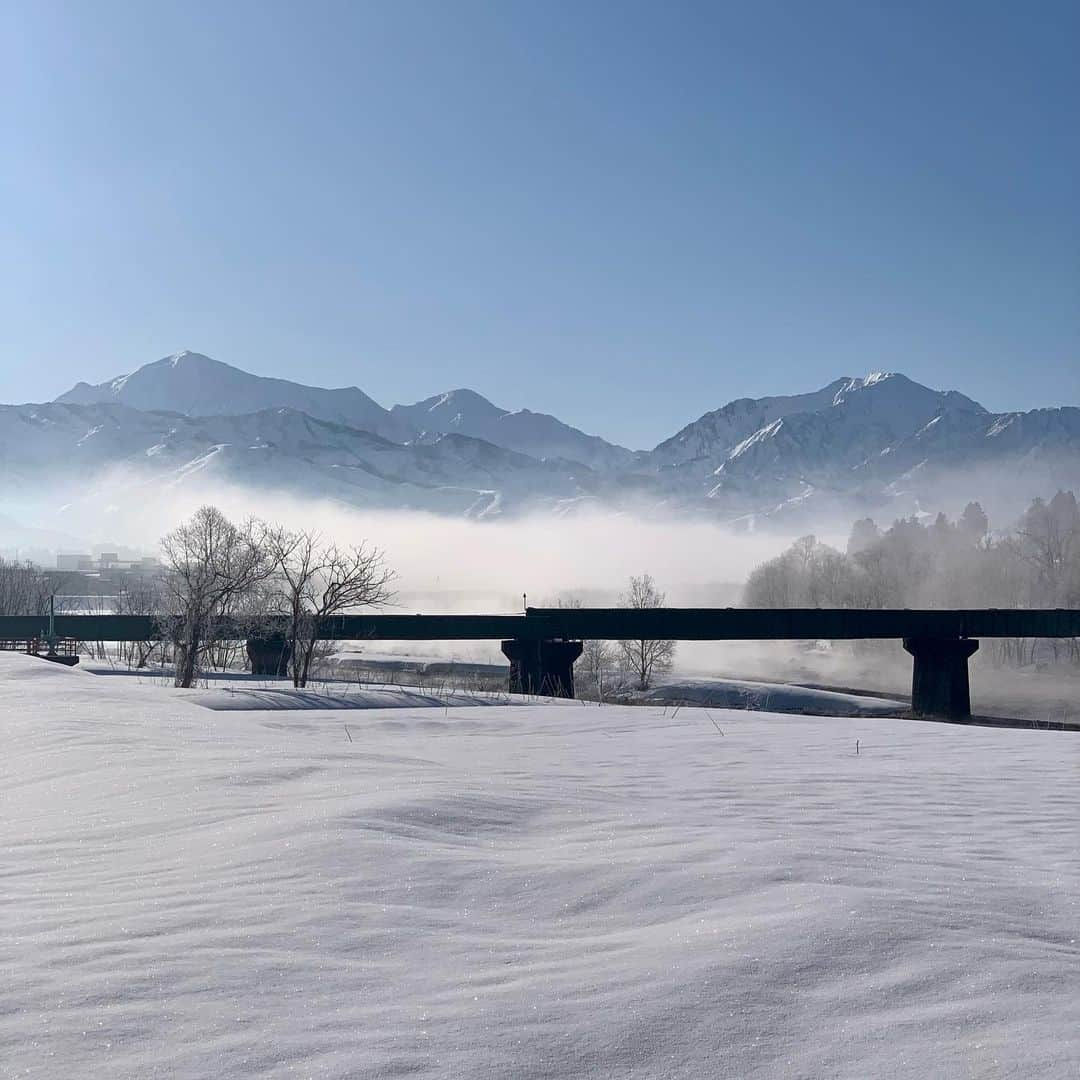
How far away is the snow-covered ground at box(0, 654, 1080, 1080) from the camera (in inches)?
139

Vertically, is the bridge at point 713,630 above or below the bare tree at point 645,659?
above

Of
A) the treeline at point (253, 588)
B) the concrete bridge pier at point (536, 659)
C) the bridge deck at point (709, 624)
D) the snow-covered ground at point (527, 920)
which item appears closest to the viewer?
the snow-covered ground at point (527, 920)

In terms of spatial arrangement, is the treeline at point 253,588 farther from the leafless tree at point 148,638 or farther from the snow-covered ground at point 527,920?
the snow-covered ground at point 527,920

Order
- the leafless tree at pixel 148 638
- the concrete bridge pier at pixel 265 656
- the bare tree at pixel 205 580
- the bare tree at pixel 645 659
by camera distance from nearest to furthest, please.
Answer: the bare tree at pixel 205 580 < the concrete bridge pier at pixel 265 656 < the leafless tree at pixel 148 638 < the bare tree at pixel 645 659

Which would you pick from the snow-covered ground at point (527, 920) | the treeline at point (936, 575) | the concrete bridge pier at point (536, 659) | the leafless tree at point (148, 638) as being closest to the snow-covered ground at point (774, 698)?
the concrete bridge pier at point (536, 659)

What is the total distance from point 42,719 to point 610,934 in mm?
9759

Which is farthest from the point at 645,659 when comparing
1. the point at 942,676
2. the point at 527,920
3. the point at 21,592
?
the point at 21,592

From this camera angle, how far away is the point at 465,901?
5234mm

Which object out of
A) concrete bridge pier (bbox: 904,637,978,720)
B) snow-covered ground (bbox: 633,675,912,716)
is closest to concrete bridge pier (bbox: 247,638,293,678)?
snow-covered ground (bbox: 633,675,912,716)

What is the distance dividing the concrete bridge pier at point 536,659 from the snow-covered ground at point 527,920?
43123mm

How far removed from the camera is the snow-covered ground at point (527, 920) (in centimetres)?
352

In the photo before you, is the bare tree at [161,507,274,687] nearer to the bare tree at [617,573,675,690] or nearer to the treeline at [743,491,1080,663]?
the bare tree at [617,573,675,690]

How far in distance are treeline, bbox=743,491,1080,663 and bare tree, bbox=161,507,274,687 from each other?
79657mm

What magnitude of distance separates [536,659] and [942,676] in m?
21.5
